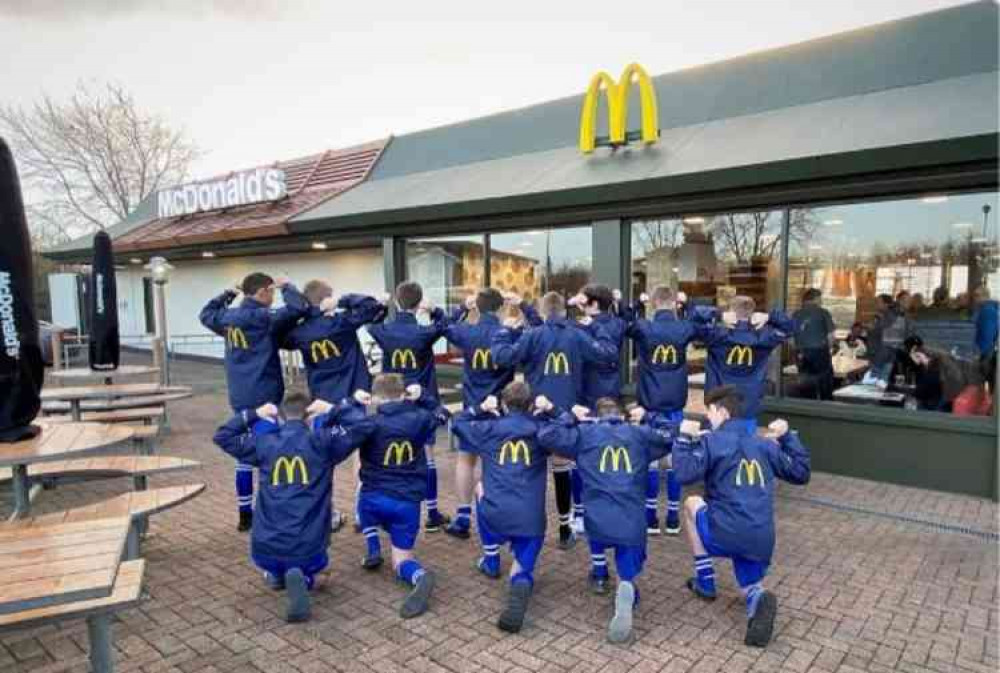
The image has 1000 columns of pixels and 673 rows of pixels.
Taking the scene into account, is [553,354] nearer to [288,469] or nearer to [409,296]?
[409,296]

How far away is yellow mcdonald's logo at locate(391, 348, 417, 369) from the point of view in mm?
5107

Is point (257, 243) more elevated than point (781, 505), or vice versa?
point (257, 243)

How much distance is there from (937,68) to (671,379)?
16.3ft

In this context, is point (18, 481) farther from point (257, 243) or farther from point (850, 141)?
point (257, 243)

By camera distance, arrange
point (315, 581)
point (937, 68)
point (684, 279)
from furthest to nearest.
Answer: point (684, 279) < point (937, 68) < point (315, 581)

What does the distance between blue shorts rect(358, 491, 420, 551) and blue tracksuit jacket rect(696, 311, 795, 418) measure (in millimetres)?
2939

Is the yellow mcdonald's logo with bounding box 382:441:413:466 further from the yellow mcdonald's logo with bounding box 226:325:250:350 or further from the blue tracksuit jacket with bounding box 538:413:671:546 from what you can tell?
the yellow mcdonald's logo with bounding box 226:325:250:350

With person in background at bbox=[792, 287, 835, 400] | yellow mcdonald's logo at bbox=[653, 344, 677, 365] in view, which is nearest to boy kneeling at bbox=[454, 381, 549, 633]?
yellow mcdonald's logo at bbox=[653, 344, 677, 365]

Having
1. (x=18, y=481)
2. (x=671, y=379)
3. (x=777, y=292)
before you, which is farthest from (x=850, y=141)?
(x=18, y=481)

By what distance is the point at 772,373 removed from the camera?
6.88 metres

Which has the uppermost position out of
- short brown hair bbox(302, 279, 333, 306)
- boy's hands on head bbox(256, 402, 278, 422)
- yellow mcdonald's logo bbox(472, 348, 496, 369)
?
short brown hair bbox(302, 279, 333, 306)

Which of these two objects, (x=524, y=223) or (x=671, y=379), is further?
(x=524, y=223)

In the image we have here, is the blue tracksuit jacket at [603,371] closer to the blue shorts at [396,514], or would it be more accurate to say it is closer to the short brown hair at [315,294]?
the blue shorts at [396,514]

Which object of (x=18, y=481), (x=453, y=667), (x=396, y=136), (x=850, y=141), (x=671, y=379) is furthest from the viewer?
(x=396, y=136)
